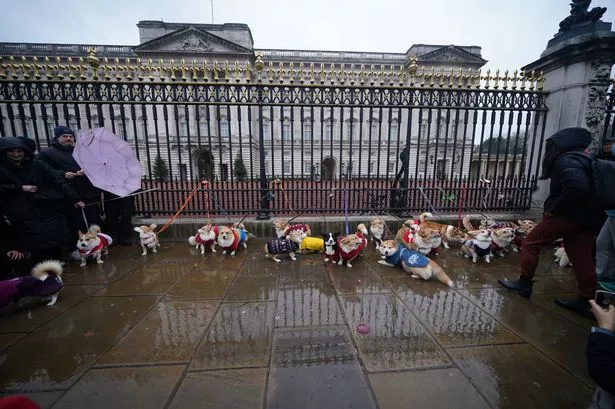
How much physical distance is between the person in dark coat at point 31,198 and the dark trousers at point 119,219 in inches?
45.2

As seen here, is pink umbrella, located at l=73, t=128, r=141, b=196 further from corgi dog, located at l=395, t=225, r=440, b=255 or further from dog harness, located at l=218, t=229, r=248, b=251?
corgi dog, located at l=395, t=225, r=440, b=255

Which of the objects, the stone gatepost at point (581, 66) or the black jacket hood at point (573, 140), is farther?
the stone gatepost at point (581, 66)

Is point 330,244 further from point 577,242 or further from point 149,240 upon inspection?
point 149,240

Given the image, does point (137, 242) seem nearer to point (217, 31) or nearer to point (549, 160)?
point (549, 160)

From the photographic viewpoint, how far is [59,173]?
459 cm

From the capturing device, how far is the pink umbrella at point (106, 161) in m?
4.36

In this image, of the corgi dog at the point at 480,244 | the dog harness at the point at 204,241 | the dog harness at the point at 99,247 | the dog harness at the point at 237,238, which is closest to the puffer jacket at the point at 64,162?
the dog harness at the point at 99,247

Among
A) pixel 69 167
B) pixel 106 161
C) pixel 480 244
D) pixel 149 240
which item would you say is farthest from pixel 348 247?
pixel 69 167

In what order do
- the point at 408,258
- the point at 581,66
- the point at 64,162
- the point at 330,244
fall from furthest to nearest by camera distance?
the point at 581,66 → the point at 64,162 → the point at 330,244 → the point at 408,258

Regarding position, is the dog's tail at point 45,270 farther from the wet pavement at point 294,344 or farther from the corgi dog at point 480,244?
the corgi dog at point 480,244

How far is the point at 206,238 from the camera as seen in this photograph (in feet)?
16.6

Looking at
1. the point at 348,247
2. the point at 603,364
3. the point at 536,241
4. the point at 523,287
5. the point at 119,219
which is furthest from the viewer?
the point at 119,219

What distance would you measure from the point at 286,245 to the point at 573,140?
410 centimetres

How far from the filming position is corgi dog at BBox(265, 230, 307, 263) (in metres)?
4.70
